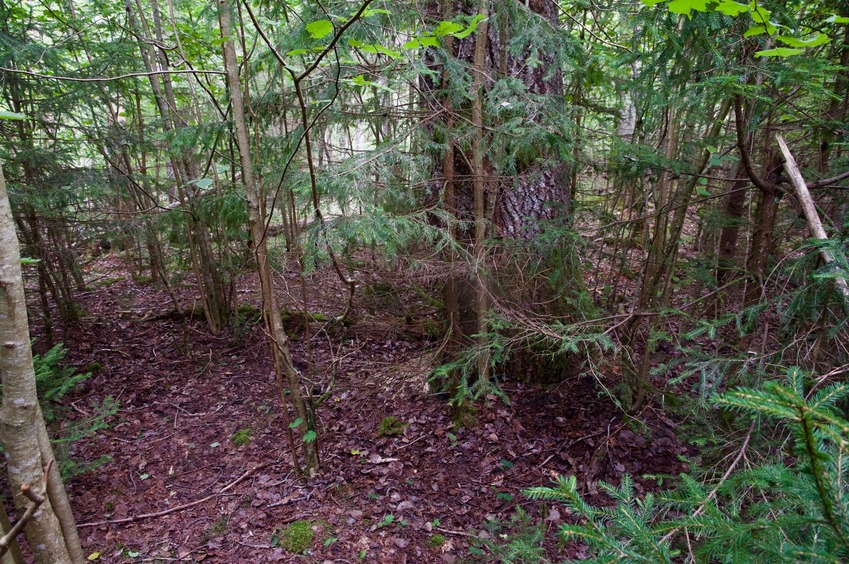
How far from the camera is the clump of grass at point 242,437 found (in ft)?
13.8

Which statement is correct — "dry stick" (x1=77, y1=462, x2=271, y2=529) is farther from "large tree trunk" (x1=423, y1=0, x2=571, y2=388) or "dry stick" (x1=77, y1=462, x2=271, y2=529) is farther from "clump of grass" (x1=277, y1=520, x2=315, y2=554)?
"large tree trunk" (x1=423, y1=0, x2=571, y2=388)

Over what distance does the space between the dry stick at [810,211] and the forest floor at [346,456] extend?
1140 mm

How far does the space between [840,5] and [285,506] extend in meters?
4.98

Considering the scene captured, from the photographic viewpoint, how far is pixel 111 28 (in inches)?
198

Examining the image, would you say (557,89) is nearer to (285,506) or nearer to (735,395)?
(735,395)

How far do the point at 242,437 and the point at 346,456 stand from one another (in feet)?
3.70

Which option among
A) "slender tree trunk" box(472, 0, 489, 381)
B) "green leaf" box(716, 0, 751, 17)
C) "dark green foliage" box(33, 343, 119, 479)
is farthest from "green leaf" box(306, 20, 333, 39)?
"dark green foliage" box(33, 343, 119, 479)

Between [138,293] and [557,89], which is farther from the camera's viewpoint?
[138,293]

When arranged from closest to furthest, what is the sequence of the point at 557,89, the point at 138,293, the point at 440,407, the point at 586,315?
1. the point at 586,315
2. the point at 557,89
3. the point at 440,407
4. the point at 138,293

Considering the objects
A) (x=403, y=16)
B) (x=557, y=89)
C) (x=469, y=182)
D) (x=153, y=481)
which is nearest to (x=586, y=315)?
(x=469, y=182)

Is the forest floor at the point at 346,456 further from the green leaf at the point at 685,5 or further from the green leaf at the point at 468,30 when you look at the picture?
the green leaf at the point at 685,5

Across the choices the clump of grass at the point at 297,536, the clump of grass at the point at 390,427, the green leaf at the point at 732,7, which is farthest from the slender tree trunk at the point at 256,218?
the green leaf at the point at 732,7

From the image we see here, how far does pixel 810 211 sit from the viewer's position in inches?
84.6

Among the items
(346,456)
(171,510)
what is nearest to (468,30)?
(346,456)
